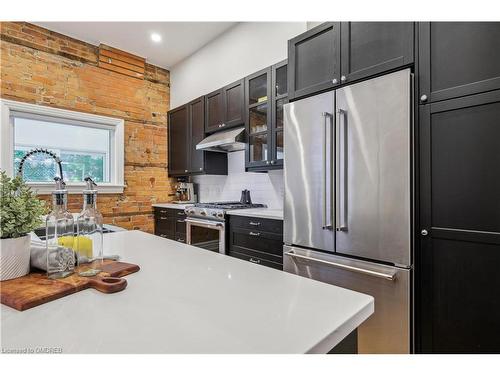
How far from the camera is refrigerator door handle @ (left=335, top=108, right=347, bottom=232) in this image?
179 cm

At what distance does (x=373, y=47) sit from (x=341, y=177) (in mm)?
833

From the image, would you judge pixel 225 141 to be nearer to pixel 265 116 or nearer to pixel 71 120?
pixel 265 116

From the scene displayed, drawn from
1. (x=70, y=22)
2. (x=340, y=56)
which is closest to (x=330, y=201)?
(x=340, y=56)

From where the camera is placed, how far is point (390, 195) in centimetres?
159

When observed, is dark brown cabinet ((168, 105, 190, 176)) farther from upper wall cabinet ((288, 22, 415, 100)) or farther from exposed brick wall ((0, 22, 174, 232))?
upper wall cabinet ((288, 22, 415, 100))

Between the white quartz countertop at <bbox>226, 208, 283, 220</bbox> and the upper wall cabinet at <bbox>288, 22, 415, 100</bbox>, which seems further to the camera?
the white quartz countertop at <bbox>226, 208, 283, 220</bbox>

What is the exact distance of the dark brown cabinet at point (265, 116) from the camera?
2.74 metres

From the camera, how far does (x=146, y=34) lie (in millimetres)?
3559

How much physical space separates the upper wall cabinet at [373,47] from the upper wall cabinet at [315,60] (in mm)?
68

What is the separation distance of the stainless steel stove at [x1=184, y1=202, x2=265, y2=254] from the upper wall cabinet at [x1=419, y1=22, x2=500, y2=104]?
80.9 inches

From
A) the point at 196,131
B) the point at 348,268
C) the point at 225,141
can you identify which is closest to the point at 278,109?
the point at 225,141

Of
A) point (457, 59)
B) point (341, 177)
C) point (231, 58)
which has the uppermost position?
point (231, 58)

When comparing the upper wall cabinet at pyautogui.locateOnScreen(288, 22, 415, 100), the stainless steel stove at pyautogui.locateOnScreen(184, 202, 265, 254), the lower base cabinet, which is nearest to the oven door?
the stainless steel stove at pyautogui.locateOnScreen(184, 202, 265, 254)

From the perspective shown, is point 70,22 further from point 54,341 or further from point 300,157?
point 54,341
